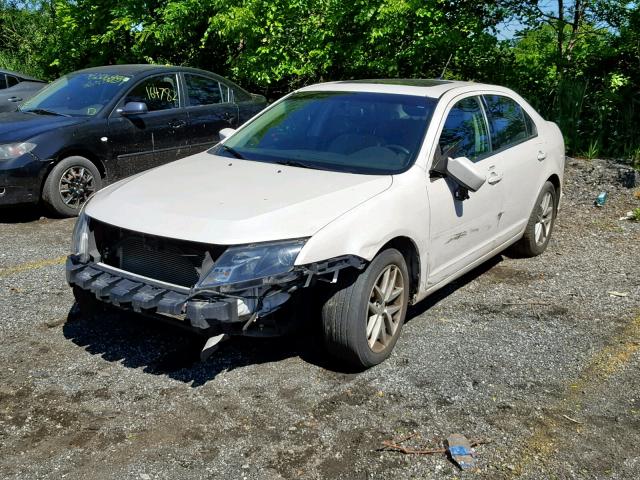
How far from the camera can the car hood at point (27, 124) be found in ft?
25.3

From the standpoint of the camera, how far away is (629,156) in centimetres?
1030

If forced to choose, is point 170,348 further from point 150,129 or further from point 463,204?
point 150,129

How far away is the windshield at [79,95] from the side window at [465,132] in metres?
4.50

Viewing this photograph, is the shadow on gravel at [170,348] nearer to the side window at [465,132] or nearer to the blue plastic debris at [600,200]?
the side window at [465,132]

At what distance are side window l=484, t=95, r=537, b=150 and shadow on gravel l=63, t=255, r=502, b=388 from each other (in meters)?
2.24

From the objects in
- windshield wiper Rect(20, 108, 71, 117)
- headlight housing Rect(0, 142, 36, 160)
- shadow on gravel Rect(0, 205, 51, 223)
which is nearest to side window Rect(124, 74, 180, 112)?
windshield wiper Rect(20, 108, 71, 117)

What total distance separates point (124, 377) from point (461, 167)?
243 cm

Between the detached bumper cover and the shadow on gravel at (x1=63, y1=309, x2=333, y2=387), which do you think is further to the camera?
the shadow on gravel at (x1=63, y1=309, x2=333, y2=387)

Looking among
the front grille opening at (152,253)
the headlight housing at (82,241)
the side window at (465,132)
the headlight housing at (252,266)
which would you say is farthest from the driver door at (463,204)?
the headlight housing at (82,241)

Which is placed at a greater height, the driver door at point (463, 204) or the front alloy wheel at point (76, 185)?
the driver door at point (463, 204)

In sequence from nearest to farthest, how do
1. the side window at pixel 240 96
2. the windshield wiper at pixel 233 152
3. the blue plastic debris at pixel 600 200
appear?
the windshield wiper at pixel 233 152
the blue plastic debris at pixel 600 200
the side window at pixel 240 96

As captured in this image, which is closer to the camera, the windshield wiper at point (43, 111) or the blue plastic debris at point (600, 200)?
the windshield wiper at point (43, 111)

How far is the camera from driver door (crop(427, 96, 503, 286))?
4.92 m

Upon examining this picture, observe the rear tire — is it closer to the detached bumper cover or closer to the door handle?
the door handle
